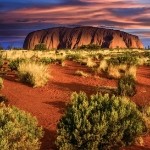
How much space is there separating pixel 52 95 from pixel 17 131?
8.80 meters

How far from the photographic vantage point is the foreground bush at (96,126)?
945 centimetres

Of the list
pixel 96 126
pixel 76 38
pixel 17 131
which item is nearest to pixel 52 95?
pixel 96 126

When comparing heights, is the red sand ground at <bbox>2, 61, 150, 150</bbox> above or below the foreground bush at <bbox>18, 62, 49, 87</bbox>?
below

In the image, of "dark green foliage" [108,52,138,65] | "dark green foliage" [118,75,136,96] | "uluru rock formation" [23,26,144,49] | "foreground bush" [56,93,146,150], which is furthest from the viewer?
"uluru rock formation" [23,26,144,49]

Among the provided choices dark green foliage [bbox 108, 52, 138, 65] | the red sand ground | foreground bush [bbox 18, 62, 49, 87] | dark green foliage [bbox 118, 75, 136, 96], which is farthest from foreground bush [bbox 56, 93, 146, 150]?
dark green foliage [bbox 108, 52, 138, 65]

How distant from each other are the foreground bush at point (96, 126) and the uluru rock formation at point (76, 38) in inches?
4614

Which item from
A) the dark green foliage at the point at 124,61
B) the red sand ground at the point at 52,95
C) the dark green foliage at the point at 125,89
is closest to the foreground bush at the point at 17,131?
the red sand ground at the point at 52,95

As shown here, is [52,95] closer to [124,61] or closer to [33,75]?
[33,75]

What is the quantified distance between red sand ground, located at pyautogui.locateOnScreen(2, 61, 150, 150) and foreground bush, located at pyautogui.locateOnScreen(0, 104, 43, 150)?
1.39 m

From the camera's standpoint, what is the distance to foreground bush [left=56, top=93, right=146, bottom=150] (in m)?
9.45

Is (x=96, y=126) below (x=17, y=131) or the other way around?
below

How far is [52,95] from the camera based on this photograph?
55.5ft

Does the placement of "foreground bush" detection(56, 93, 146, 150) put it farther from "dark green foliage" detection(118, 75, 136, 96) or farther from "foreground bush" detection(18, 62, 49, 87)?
"foreground bush" detection(18, 62, 49, 87)

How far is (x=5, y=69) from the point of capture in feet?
79.9
